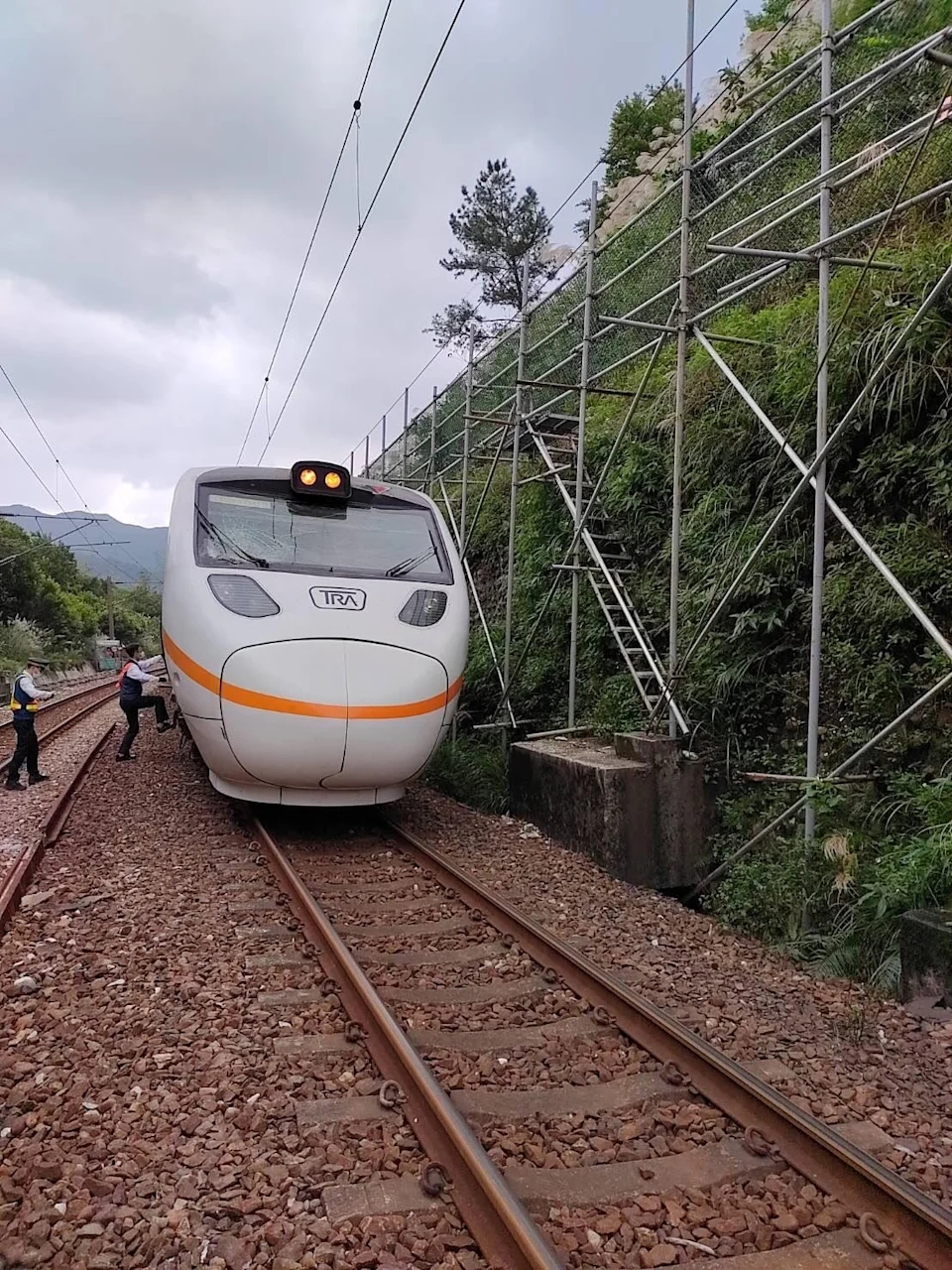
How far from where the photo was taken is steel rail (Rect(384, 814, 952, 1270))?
2.48m

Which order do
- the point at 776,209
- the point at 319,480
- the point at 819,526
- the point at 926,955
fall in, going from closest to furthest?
1. the point at 926,955
2. the point at 819,526
3. the point at 319,480
4. the point at 776,209

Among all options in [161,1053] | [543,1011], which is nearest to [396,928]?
[543,1011]

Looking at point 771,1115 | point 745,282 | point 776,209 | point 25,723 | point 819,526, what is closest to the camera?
point 771,1115

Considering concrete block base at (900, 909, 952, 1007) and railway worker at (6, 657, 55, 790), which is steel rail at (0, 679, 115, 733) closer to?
railway worker at (6, 657, 55, 790)

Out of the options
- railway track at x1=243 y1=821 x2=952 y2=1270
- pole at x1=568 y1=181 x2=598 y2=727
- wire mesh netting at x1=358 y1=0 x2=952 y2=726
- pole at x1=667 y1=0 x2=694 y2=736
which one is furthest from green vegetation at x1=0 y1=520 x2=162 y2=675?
railway track at x1=243 y1=821 x2=952 y2=1270

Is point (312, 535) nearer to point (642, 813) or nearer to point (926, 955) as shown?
point (642, 813)

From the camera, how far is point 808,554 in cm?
642

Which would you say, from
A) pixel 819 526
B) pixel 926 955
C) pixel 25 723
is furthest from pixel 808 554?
pixel 25 723

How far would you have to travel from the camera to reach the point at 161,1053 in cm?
354

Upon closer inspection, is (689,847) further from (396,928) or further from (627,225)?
(627,225)

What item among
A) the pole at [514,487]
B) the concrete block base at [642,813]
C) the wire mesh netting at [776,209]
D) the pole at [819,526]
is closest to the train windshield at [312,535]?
the concrete block base at [642,813]

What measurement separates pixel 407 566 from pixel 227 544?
1.37 m

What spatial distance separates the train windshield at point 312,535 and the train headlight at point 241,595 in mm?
A: 197

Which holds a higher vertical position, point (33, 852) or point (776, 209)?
point (776, 209)
